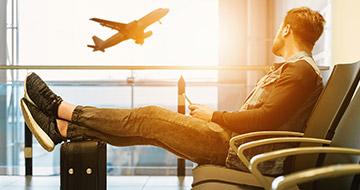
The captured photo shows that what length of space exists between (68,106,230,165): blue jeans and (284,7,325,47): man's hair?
1.92ft

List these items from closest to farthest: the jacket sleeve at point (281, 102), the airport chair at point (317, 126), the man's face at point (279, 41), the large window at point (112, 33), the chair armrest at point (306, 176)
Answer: the chair armrest at point (306, 176) → the airport chair at point (317, 126) → the jacket sleeve at point (281, 102) → the man's face at point (279, 41) → the large window at point (112, 33)

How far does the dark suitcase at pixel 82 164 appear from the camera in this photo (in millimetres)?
2105

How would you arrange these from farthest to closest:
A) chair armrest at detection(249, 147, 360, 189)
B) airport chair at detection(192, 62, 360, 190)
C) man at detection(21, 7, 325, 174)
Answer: man at detection(21, 7, 325, 174) < airport chair at detection(192, 62, 360, 190) < chair armrest at detection(249, 147, 360, 189)

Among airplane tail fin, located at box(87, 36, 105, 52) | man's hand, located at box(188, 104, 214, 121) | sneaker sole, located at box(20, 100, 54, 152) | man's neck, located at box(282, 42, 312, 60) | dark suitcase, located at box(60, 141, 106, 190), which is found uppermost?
airplane tail fin, located at box(87, 36, 105, 52)

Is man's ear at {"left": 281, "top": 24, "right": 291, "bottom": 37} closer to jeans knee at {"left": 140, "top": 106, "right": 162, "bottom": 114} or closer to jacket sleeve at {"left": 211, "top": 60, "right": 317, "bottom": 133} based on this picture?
jacket sleeve at {"left": 211, "top": 60, "right": 317, "bottom": 133}

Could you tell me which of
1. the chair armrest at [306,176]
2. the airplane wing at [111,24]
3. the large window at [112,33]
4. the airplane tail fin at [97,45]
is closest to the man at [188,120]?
the chair armrest at [306,176]

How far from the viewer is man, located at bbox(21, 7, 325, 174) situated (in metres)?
1.97

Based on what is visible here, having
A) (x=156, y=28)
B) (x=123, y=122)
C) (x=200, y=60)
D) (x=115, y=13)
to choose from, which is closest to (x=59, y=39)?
(x=115, y=13)

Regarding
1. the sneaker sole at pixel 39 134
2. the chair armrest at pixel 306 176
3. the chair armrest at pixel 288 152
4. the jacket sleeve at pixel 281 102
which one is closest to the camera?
the chair armrest at pixel 306 176

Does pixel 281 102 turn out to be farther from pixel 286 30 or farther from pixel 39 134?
pixel 39 134

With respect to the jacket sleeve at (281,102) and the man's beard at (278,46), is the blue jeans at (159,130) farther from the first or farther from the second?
the man's beard at (278,46)

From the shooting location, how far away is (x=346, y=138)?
152cm

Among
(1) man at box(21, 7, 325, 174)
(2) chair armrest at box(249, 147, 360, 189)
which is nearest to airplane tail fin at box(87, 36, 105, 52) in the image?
(1) man at box(21, 7, 325, 174)

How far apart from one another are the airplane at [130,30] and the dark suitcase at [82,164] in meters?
4.99
